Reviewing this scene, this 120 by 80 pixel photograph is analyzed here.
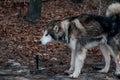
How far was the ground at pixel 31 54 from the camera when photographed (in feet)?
27.8

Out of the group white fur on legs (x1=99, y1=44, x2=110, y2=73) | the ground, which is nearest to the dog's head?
the ground

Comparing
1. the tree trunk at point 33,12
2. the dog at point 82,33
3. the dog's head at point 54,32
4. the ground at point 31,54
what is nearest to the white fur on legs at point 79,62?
the dog at point 82,33

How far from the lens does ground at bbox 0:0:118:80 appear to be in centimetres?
848

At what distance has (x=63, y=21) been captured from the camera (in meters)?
8.38

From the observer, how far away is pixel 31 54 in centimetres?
1045

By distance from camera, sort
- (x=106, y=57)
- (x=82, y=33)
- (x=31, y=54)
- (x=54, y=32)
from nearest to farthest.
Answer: (x=82, y=33), (x=54, y=32), (x=106, y=57), (x=31, y=54)

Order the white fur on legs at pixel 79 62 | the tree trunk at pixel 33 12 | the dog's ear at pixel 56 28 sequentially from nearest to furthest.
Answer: the white fur on legs at pixel 79 62 < the dog's ear at pixel 56 28 < the tree trunk at pixel 33 12

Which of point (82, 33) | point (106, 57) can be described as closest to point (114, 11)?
point (82, 33)

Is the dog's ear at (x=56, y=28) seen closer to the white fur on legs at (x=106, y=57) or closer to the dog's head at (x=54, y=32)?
the dog's head at (x=54, y=32)

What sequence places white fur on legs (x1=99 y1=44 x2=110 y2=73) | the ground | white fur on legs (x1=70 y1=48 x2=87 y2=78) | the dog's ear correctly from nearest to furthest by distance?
white fur on legs (x1=70 y1=48 x2=87 y2=78), the dog's ear, the ground, white fur on legs (x1=99 y1=44 x2=110 y2=73)

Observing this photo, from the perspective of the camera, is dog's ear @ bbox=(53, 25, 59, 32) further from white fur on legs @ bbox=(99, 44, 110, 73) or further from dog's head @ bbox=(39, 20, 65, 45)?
white fur on legs @ bbox=(99, 44, 110, 73)

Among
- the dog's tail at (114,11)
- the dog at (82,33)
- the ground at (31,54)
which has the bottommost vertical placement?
the ground at (31,54)

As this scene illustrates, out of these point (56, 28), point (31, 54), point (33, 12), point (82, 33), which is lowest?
point (31, 54)

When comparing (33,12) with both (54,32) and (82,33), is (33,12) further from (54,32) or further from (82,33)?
(82,33)
